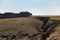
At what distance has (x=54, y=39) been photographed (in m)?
25.0

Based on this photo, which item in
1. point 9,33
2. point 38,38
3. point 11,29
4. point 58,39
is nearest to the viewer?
point 58,39

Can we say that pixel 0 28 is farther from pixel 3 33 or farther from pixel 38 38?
pixel 38 38

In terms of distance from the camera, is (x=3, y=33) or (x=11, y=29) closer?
(x=3, y=33)

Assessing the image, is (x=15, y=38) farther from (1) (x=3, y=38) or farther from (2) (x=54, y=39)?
(2) (x=54, y=39)

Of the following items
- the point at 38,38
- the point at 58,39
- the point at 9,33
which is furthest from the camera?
the point at 9,33

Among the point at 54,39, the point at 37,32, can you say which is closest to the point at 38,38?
the point at 37,32

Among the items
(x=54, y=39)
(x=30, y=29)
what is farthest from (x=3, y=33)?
(x=54, y=39)

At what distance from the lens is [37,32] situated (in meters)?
39.2

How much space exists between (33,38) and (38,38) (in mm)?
1430

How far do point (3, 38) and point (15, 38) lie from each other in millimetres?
2317

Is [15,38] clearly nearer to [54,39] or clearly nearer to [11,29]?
[11,29]

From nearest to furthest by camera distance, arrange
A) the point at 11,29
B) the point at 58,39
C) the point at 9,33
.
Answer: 1. the point at 58,39
2. the point at 9,33
3. the point at 11,29

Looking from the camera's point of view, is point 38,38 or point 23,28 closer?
point 38,38

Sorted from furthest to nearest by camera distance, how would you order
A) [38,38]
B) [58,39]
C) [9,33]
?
[9,33]
[38,38]
[58,39]
